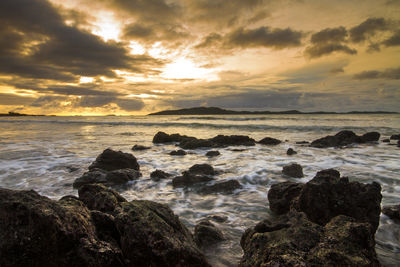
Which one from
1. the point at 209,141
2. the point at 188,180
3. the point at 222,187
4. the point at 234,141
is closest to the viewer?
the point at 222,187

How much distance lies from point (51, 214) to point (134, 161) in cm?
754

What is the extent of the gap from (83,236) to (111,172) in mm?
5746

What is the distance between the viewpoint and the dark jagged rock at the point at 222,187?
7.16 metres

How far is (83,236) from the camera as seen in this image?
283cm

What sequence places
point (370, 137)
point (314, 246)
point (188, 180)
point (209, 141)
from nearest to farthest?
point (314, 246) → point (188, 180) → point (209, 141) → point (370, 137)

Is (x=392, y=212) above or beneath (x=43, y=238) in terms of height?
beneath

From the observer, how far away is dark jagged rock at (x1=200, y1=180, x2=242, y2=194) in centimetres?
716

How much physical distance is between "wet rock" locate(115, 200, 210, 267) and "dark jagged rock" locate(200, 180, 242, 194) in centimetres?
385

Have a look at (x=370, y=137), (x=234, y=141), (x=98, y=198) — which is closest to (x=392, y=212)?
(x=98, y=198)

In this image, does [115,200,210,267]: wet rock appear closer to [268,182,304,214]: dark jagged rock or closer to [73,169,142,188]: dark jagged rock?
[268,182,304,214]: dark jagged rock

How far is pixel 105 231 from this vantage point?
3.31 m

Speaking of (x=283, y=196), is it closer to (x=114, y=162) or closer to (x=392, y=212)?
(x=392, y=212)

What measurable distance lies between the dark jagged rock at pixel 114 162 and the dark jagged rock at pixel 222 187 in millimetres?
3846

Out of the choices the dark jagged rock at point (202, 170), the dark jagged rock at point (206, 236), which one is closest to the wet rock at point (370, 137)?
the dark jagged rock at point (202, 170)
